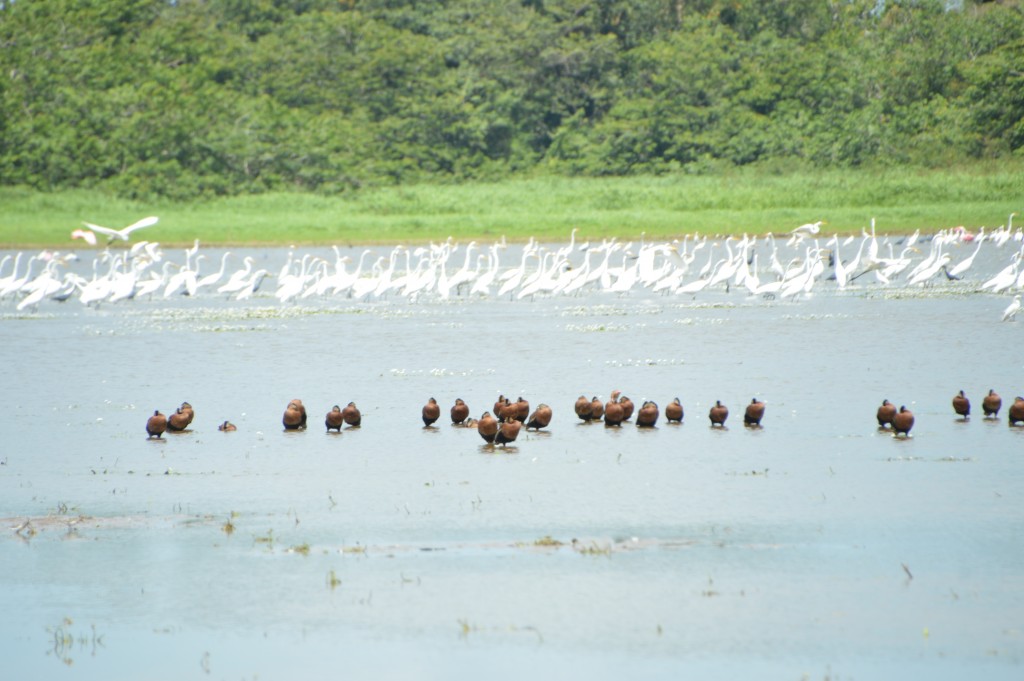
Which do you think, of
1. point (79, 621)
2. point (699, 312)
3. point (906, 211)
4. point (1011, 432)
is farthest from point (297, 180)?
point (79, 621)

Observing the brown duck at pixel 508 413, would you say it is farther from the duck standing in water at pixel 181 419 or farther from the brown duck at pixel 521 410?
the duck standing in water at pixel 181 419

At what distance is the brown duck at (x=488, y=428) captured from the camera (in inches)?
440

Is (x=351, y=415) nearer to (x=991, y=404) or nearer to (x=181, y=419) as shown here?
(x=181, y=419)

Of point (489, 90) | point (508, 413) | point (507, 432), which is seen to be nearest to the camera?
point (507, 432)

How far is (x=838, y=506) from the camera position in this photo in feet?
30.4

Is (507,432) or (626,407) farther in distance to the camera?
(626,407)

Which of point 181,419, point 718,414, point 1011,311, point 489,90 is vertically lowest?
point 181,419

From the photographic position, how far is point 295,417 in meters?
12.3

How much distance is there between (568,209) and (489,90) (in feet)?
33.6

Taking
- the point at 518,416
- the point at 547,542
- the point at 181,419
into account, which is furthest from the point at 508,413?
the point at 547,542

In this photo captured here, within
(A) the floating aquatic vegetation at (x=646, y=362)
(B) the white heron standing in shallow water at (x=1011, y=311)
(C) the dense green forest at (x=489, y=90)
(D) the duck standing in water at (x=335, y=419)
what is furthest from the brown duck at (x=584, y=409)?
(C) the dense green forest at (x=489, y=90)

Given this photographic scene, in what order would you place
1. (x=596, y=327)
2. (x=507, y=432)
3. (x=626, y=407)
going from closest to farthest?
(x=507, y=432) → (x=626, y=407) → (x=596, y=327)

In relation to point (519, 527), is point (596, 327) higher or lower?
higher

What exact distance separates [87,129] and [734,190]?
1891 cm
